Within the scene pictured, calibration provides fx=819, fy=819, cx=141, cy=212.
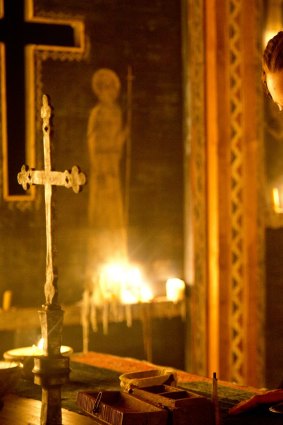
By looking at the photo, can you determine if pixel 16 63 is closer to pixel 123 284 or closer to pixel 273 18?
pixel 123 284

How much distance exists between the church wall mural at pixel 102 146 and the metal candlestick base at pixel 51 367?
3.66 meters

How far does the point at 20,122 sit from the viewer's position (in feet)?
21.5

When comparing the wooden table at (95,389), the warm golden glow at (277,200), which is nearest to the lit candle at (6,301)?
the wooden table at (95,389)

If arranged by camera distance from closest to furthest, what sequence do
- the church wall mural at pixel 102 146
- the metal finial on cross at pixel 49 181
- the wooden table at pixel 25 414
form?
the metal finial on cross at pixel 49 181
the wooden table at pixel 25 414
the church wall mural at pixel 102 146

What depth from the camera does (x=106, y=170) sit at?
6.88 metres

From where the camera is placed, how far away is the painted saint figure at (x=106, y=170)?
6.83 metres

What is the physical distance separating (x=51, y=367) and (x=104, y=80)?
426 cm

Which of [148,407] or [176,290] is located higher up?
[176,290]

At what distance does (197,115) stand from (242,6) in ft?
3.32

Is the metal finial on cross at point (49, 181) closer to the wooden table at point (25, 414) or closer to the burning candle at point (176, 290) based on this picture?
the wooden table at point (25, 414)

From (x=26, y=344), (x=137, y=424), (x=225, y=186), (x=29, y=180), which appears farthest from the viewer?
(x=225, y=186)

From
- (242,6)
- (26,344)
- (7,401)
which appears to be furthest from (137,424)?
(242,6)

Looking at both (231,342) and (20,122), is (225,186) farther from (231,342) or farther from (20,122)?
(20,122)

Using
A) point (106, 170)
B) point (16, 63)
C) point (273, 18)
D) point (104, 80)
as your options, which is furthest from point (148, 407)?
point (273, 18)
